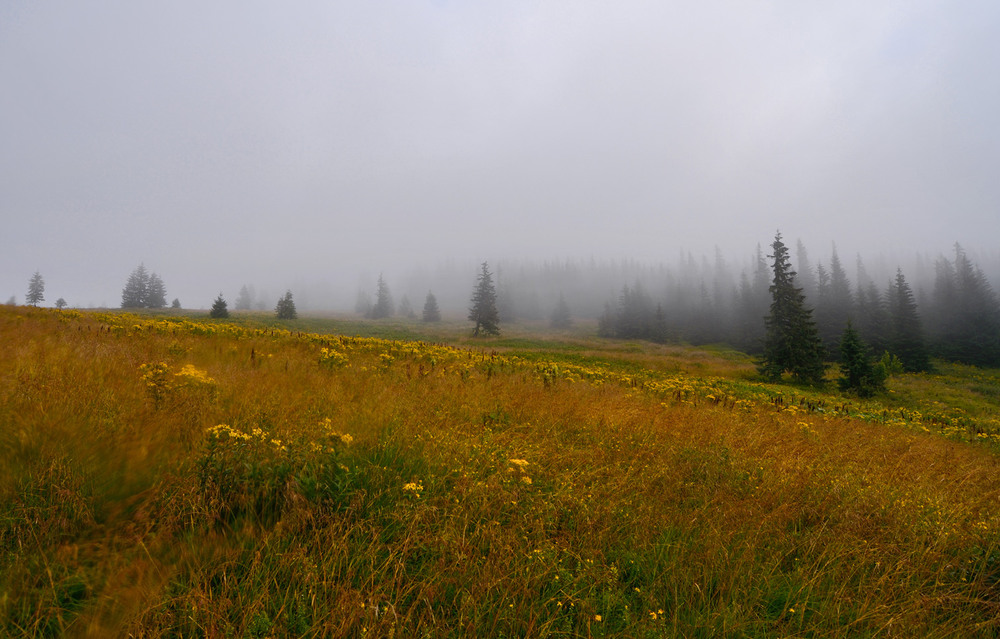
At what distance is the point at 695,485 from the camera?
3404 millimetres

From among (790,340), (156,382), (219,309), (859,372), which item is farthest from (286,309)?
(859,372)

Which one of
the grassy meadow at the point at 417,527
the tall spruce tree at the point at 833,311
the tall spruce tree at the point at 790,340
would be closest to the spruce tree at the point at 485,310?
the tall spruce tree at the point at 790,340

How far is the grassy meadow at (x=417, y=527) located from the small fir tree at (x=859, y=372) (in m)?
18.0

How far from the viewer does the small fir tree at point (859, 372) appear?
17391mm

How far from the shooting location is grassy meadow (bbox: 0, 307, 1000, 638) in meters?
1.69

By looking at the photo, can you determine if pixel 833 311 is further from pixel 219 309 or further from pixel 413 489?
pixel 219 309

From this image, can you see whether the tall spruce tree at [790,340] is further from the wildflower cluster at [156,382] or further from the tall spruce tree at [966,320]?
the tall spruce tree at [966,320]

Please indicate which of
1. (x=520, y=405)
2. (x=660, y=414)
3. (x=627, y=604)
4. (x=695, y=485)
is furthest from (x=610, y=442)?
(x=627, y=604)

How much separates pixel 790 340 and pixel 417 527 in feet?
88.8

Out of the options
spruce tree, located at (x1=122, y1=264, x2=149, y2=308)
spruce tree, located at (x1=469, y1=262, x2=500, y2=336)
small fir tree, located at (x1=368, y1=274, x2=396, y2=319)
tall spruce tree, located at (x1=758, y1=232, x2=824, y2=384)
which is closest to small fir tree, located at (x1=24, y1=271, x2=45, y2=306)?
spruce tree, located at (x1=122, y1=264, x2=149, y2=308)

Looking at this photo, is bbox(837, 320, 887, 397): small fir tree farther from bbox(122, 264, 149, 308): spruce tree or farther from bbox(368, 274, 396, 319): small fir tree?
bbox(122, 264, 149, 308): spruce tree

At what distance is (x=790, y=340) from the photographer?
21.9 metres

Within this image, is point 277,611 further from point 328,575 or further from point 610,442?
point 610,442

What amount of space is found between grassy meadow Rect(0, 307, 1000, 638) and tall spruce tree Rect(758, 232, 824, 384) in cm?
2070
